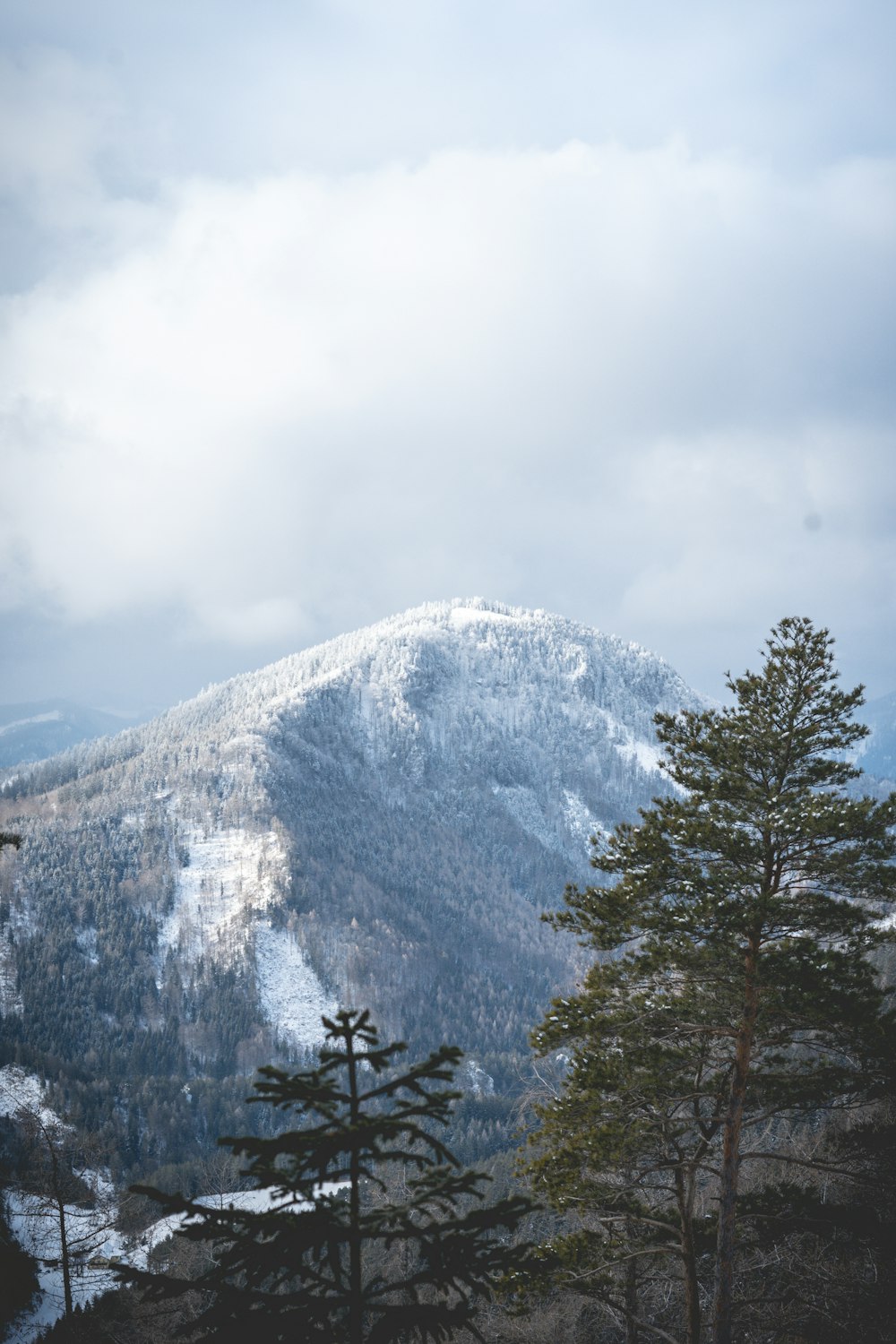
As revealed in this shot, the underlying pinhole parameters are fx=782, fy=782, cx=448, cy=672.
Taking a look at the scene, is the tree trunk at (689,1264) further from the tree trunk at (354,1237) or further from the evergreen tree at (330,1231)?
the tree trunk at (354,1237)

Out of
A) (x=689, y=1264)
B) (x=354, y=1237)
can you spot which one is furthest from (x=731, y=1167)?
(x=354, y=1237)

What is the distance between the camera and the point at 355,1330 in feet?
25.1

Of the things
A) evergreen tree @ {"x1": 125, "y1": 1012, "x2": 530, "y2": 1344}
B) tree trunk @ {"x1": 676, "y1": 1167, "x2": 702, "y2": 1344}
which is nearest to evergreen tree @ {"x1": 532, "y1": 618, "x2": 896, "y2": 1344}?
tree trunk @ {"x1": 676, "y1": 1167, "x2": 702, "y2": 1344}

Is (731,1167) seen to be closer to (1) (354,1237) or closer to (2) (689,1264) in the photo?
(2) (689,1264)

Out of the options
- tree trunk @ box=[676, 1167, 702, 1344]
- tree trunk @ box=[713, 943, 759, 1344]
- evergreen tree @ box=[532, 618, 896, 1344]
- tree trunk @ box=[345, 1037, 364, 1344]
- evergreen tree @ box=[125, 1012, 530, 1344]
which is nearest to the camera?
evergreen tree @ box=[125, 1012, 530, 1344]

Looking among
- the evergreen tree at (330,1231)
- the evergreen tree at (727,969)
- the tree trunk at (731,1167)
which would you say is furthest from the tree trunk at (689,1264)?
the evergreen tree at (330,1231)

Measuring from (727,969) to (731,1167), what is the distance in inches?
125

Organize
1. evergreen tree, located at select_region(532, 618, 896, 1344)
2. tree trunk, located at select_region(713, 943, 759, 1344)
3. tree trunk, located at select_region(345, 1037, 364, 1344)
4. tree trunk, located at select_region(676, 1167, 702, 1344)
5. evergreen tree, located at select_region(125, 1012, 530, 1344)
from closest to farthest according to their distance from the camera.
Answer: evergreen tree, located at select_region(125, 1012, 530, 1344) → tree trunk, located at select_region(345, 1037, 364, 1344) → tree trunk, located at select_region(713, 943, 759, 1344) → evergreen tree, located at select_region(532, 618, 896, 1344) → tree trunk, located at select_region(676, 1167, 702, 1344)

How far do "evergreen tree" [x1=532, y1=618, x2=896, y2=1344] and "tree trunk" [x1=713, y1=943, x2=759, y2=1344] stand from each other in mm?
31

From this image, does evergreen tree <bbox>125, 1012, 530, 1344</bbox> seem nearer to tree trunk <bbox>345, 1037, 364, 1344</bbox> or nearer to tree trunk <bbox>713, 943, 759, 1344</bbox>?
tree trunk <bbox>345, 1037, 364, 1344</bbox>

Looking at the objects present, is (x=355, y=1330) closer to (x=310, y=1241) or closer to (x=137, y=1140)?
(x=310, y=1241)

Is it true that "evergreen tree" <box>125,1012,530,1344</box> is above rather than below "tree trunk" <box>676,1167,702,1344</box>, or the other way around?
above

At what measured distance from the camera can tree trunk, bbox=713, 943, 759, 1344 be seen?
507 inches

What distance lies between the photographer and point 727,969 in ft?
46.2
